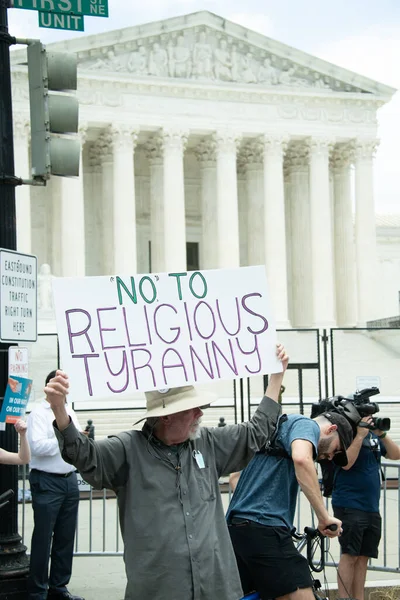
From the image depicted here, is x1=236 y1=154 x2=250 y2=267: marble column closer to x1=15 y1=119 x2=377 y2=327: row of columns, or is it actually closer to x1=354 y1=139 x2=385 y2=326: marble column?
x1=15 y1=119 x2=377 y2=327: row of columns

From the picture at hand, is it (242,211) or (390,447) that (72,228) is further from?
(390,447)

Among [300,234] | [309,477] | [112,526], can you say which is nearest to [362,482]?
[309,477]

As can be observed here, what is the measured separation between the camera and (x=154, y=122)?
45375 mm

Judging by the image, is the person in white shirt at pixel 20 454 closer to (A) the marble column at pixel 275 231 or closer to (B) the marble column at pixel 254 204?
(A) the marble column at pixel 275 231

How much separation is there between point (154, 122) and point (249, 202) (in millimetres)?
7693

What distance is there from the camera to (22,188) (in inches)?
1654

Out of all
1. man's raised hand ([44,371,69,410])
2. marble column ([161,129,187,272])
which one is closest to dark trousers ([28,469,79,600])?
man's raised hand ([44,371,69,410])

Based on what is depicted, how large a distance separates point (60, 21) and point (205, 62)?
38.5 m

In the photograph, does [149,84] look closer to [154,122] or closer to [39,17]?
[154,122]

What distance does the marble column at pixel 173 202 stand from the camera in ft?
148

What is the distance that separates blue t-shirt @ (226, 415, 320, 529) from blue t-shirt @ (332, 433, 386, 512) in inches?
60.5

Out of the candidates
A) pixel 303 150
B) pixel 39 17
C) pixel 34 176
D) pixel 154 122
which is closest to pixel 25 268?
pixel 34 176

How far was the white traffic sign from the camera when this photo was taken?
7.60 meters

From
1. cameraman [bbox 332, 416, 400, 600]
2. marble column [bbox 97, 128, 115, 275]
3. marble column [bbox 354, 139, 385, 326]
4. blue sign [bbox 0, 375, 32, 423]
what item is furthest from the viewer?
marble column [bbox 354, 139, 385, 326]
